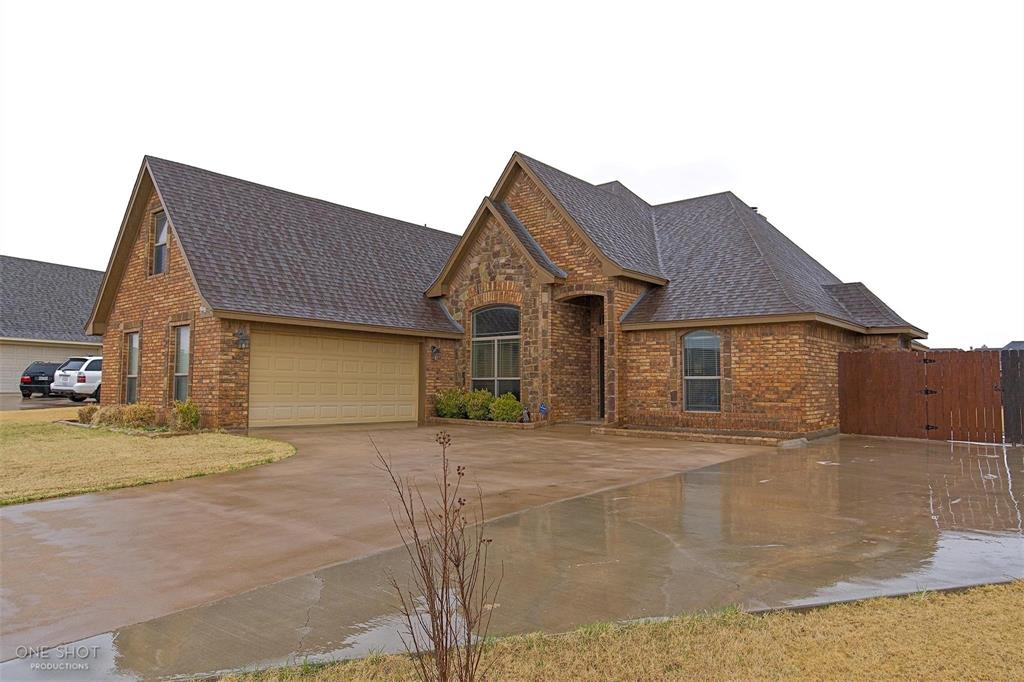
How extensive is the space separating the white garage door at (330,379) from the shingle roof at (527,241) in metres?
4.39

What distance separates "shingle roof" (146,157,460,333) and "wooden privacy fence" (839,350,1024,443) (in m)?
11.0

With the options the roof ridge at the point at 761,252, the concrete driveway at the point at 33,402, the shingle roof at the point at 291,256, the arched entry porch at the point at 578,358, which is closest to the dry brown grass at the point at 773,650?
the roof ridge at the point at 761,252

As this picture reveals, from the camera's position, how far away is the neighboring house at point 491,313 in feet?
49.1

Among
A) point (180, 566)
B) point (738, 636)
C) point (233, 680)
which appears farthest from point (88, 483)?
point (738, 636)

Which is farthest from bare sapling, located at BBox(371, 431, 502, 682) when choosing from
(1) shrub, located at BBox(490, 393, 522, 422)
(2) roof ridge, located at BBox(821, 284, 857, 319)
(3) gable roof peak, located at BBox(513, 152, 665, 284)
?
(2) roof ridge, located at BBox(821, 284, 857, 319)

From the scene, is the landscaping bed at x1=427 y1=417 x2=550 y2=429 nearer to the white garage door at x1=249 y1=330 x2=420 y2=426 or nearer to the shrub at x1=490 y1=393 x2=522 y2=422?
the shrub at x1=490 y1=393 x2=522 y2=422

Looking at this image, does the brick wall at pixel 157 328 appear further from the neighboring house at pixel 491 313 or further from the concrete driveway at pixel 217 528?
the concrete driveway at pixel 217 528

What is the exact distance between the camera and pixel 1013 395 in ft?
45.3

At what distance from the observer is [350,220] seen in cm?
2097

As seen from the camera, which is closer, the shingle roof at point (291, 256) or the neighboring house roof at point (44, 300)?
the shingle roof at point (291, 256)

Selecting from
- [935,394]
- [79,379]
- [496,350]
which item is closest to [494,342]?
[496,350]

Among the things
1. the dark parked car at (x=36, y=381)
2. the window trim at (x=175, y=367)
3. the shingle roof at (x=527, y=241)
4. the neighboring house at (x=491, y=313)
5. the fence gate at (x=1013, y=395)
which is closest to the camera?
the fence gate at (x=1013, y=395)

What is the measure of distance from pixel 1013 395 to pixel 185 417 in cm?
1787

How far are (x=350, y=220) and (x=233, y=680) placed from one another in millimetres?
18983
